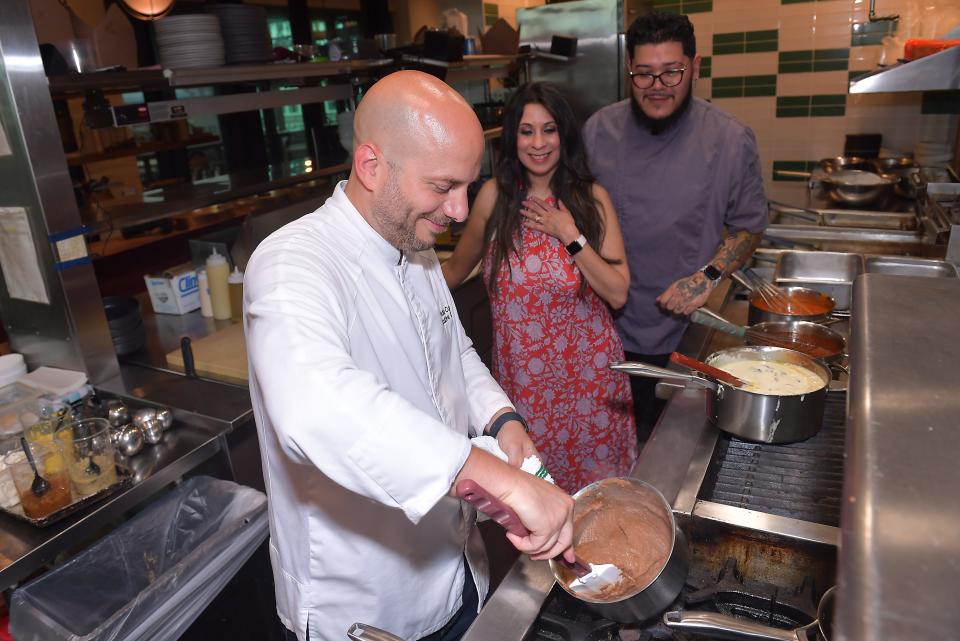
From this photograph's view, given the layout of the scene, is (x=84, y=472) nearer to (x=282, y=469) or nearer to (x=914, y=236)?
(x=282, y=469)

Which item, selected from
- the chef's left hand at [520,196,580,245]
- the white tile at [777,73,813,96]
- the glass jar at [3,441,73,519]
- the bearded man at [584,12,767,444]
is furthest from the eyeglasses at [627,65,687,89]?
the white tile at [777,73,813,96]

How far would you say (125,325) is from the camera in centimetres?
248

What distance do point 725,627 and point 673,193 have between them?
1792mm

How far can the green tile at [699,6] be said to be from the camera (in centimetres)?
463

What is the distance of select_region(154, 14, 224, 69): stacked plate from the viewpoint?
7.64 ft

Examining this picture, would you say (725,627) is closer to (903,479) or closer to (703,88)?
(903,479)

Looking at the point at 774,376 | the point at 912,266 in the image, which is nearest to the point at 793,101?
the point at 912,266

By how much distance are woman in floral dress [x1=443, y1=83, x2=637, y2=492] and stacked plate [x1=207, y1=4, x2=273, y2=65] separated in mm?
1102

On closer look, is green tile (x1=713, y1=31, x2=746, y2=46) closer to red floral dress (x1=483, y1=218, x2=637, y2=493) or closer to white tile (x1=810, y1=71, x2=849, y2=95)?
white tile (x1=810, y1=71, x2=849, y2=95)

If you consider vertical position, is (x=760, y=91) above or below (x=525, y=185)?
above

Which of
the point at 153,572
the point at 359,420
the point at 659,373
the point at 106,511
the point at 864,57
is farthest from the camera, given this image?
the point at 864,57

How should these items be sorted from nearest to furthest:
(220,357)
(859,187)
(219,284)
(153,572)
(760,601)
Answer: (760,601) → (153,572) → (220,357) → (219,284) → (859,187)

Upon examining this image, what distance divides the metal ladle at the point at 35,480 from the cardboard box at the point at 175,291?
133 centimetres

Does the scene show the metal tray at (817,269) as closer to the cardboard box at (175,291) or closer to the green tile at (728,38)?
the cardboard box at (175,291)
